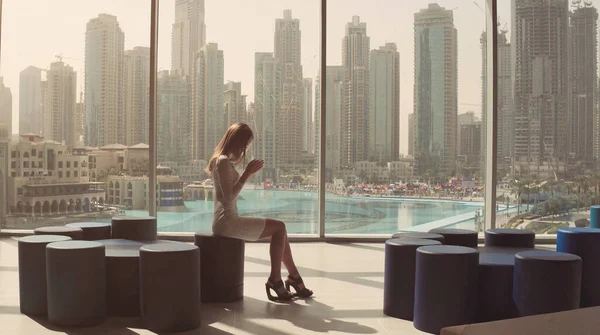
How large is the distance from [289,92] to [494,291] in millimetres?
5114

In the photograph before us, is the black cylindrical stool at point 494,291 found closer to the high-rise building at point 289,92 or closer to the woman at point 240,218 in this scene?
the woman at point 240,218

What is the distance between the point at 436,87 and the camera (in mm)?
8969

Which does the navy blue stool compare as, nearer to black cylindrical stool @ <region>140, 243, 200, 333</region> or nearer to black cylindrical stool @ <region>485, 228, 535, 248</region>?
black cylindrical stool @ <region>485, 228, 535, 248</region>

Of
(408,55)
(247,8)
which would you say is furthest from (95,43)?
(408,55)

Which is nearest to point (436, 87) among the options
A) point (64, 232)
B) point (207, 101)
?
point (207, 101)

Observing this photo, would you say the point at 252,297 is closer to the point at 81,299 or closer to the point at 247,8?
the point at 81,299

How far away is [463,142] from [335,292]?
4069 millimetres

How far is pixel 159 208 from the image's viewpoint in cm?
867

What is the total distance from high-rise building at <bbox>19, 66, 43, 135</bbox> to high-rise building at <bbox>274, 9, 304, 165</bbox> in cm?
309

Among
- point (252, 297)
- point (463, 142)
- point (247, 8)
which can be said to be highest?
point (247, 8)

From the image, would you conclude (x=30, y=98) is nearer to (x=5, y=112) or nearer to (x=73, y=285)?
(x=5, y=112)

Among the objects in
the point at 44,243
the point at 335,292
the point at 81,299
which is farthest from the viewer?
the point at 335,292

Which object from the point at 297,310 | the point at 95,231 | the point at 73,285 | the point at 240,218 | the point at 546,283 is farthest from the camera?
the point at 95,231

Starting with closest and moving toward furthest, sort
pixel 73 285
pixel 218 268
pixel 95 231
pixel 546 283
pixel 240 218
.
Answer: pixel 546 283 → pixel 73 285 → pixel 218 268 → pixel 240 218 → pixel 95 231
